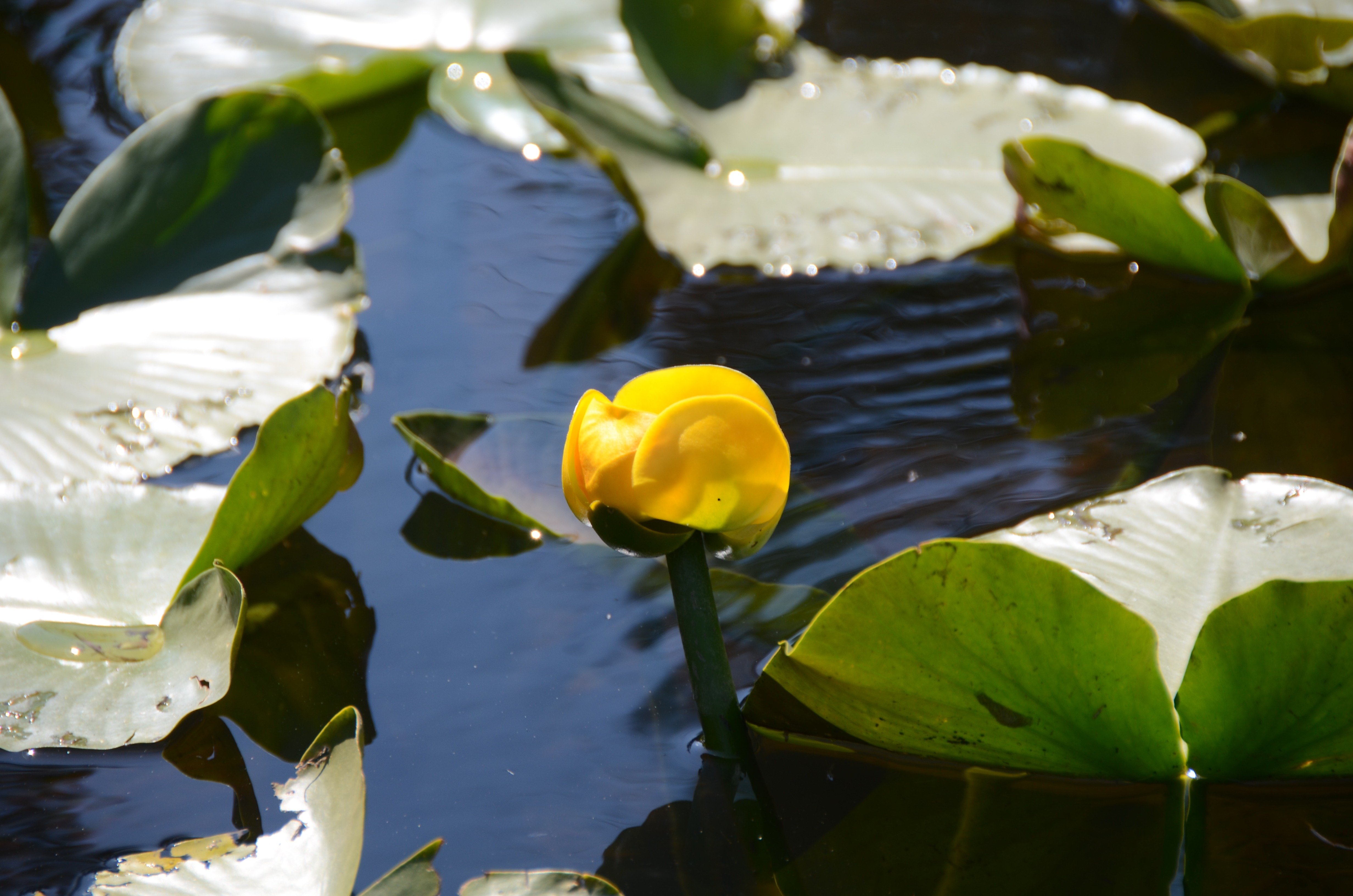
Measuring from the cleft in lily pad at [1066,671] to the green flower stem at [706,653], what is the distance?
3 cm

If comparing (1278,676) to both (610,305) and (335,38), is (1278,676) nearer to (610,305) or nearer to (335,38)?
(610,305)

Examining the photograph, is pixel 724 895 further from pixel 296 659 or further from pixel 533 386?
pixel 533 386

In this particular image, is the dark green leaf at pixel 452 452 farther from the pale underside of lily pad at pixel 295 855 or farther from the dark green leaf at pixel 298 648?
the pale underside of lily pad at pixel 295 855

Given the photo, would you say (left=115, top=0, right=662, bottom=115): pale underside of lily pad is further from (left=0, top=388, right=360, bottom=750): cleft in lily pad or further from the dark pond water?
(left=0, top=388, right=360, bottom=750): cleft in lily pad

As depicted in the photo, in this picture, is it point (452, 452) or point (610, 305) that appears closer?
point (452, 452)

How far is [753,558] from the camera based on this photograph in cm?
73

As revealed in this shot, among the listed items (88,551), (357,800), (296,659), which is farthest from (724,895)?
(88,551)

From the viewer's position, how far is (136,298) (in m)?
0.97

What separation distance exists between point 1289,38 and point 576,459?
949 mm

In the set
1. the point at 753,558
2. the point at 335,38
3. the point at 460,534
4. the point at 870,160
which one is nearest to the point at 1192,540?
the point at 753,558

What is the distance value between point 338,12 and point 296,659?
1.02m

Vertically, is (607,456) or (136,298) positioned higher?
(607,456)

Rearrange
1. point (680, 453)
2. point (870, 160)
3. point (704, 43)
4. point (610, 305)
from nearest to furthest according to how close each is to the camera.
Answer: point (680, 453) < point (610, 305) < point (870, 160) < point (704, 43)

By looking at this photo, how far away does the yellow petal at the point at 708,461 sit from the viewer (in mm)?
479
